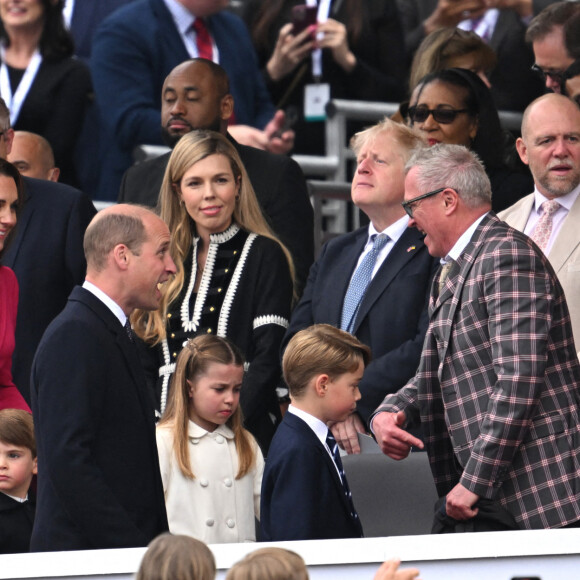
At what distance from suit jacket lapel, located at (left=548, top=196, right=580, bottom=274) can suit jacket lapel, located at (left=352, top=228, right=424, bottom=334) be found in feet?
1.89

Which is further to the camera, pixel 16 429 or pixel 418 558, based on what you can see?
pixel 16 429

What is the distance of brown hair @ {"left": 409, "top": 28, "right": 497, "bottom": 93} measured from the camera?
7.62 m

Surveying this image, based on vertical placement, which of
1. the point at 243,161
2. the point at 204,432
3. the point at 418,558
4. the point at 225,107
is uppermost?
the point at 225,107

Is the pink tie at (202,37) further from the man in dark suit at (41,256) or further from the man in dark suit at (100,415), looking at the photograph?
the man in dark suit at (100,415)

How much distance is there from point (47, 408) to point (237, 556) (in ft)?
2.44

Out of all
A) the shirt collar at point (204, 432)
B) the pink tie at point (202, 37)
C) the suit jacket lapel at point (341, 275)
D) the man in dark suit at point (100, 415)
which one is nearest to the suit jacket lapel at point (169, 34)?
the pink tie at point (202, 37)

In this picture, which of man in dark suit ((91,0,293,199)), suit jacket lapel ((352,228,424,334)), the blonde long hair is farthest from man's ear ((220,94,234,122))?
suit jacket lapel ((352,228,424,334))

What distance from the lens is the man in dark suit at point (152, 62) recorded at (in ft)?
26.3

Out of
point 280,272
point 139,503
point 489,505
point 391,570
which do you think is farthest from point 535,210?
point 391,570

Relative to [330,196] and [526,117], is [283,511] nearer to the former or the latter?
[526,117]

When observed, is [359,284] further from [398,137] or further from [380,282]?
[398,137]

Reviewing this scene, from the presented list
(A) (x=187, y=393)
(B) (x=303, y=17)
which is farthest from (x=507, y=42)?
(A) (x=187, y=393)

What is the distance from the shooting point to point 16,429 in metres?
5.43

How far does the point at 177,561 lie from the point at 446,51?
4814 mm
